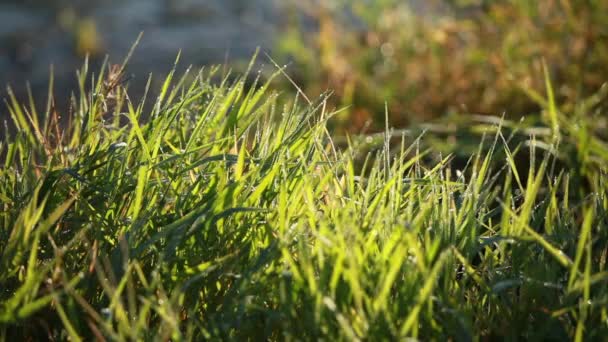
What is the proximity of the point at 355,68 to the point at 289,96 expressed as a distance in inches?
14.9

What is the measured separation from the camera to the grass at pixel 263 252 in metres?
1.38

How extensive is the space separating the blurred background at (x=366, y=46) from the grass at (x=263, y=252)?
1.30ft

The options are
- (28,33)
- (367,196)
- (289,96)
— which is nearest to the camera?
Result: (367,196)

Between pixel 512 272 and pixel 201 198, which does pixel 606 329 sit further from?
pixel 201 198

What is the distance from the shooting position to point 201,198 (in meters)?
1.70

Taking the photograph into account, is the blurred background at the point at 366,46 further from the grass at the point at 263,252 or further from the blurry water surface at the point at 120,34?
the grass at the point at 263,252

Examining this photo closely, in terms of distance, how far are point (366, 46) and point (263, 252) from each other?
10.9 feet

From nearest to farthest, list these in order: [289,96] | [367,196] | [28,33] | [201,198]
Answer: [367,196] → [201,198] → [289,96] → [28,33]

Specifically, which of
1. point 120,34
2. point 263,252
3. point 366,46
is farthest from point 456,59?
point 120,34

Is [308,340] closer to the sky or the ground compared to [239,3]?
closer to the sky

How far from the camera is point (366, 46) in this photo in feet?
15.3

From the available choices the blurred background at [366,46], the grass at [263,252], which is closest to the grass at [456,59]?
the blurred background at [366,46]

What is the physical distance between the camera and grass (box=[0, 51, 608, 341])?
1.38 metres

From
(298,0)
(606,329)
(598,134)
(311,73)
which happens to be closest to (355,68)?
(311,73)
